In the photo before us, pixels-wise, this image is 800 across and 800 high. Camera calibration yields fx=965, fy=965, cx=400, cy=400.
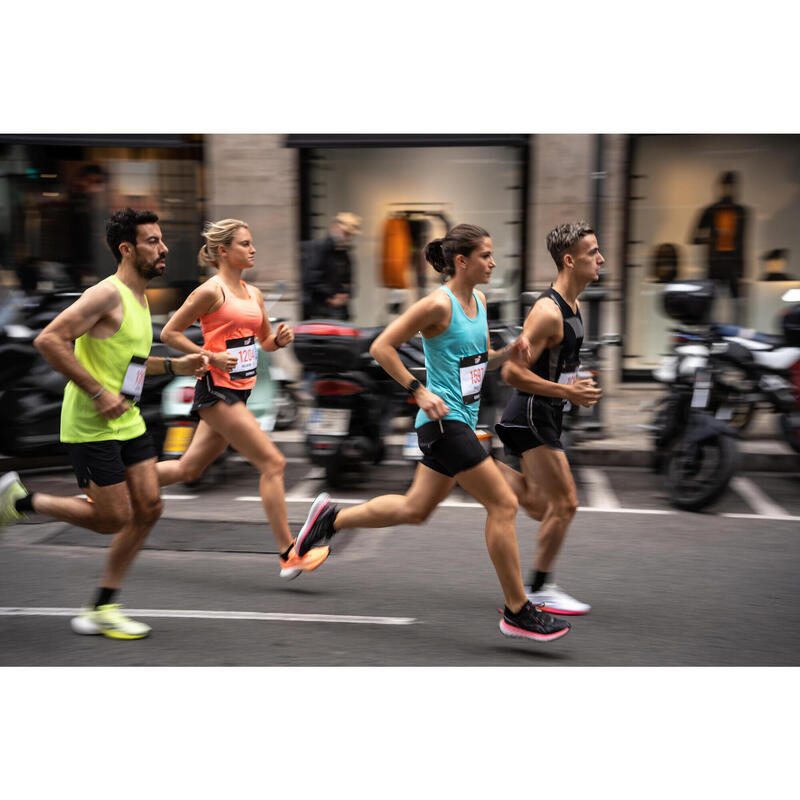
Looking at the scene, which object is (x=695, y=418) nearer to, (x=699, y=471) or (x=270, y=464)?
(x=699, y=471)

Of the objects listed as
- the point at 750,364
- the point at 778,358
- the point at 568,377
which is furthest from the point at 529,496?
the point at 778,358

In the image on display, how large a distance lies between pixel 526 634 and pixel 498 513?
1.80 feet

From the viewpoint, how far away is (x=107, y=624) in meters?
4.30

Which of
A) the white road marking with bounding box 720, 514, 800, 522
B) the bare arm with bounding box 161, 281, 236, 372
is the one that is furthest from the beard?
the white road marking with bounding box 720, 514, 800, 522

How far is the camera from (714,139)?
11.1 m

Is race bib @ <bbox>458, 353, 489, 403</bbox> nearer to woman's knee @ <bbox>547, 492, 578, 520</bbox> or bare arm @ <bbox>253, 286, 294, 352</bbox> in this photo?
woman's knee @ <bbox>547, 492, 578, 520</bbox>

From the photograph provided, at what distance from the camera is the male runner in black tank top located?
4285 mm

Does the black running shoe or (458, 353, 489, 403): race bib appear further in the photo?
the black running shoe

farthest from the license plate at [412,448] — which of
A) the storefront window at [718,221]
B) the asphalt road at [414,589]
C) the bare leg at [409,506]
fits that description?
the storefront window at [718,221]

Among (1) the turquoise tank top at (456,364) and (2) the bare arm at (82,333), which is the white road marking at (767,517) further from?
(2) the bare arm at (82,333)

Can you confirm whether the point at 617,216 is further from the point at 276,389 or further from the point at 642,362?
the point at 276,389

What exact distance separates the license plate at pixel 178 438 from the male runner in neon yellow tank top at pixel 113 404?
2756mm

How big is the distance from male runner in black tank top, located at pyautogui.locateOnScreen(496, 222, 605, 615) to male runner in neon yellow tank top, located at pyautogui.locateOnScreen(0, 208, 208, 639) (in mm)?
1626

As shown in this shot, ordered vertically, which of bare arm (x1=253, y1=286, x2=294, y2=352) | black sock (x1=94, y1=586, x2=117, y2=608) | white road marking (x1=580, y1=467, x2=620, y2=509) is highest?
bare arm (x1=253, y1=286, x2=294, y2=352)
